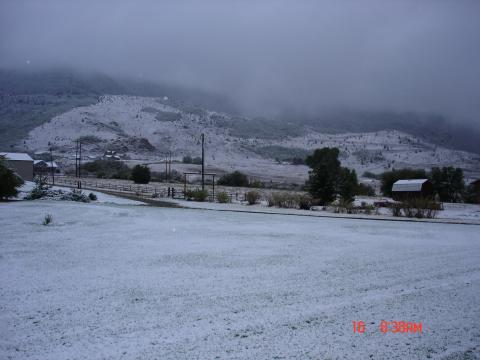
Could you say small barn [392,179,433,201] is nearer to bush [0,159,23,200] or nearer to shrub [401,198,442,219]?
shrub [401,198,442,219]

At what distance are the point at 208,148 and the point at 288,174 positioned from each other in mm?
55980

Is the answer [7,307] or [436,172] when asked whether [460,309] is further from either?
[436,172]

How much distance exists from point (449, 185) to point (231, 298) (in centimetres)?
6938

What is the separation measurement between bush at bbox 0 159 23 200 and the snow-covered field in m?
19.3

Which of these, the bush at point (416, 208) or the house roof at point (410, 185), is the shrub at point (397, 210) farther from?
the house roof at point (410, 185)

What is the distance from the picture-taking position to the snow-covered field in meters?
4.70

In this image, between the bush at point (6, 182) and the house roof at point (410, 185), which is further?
the house roof at point (410, 185)

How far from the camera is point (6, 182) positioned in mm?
29375

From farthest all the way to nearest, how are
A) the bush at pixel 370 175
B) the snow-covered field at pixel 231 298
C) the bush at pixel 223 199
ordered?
the bush at pixel 370 175 < the bush at pixel 223 199 < the snow-covered field at pixel 231 298

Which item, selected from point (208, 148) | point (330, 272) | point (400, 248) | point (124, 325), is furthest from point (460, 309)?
point (208, 148)

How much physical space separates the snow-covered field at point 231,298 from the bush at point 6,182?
19.3 metres
